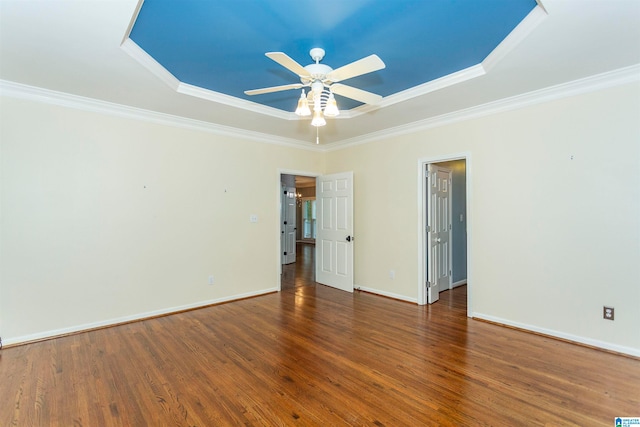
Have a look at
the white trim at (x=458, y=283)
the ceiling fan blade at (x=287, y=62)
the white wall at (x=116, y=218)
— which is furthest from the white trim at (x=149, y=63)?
the white trim at (x=458, y=283)

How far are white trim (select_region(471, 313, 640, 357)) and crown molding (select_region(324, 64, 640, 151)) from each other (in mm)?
2470

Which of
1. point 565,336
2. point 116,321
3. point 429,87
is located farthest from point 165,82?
point 565,336

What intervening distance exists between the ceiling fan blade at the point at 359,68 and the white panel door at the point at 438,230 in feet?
8.67

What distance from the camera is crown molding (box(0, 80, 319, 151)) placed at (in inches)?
123

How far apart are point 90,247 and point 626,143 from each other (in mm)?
5675

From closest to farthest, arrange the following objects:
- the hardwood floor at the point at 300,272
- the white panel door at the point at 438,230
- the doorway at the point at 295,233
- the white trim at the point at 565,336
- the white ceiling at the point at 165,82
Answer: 1. the white ceiling at the point at 165,82
2. the white trim at the point at 565,336
3. the white panel door at the point at 438,230
4. the hardwood floor at the point at 300,272
5. the doorway at the point at 295,233

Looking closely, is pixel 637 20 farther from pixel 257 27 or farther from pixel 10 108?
pixel 10 108

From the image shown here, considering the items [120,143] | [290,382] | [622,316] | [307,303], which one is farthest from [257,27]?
[622,316]

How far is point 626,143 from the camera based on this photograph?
9.35 feet

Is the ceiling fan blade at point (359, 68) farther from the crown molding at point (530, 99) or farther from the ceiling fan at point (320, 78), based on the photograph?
the crown molding at point (530, 99)

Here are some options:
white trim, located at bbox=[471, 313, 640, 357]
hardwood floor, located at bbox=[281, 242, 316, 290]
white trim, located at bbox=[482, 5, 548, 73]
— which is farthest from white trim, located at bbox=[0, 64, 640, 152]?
hardwood floor, located at bbox=[281, 242, 316, 290]

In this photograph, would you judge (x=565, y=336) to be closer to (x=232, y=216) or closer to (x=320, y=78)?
(x=320, y=78)

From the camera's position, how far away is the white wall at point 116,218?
125 inches

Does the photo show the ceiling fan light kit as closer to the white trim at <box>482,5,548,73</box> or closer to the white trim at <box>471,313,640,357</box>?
the white trim at <box>482,5,548,73</box>
